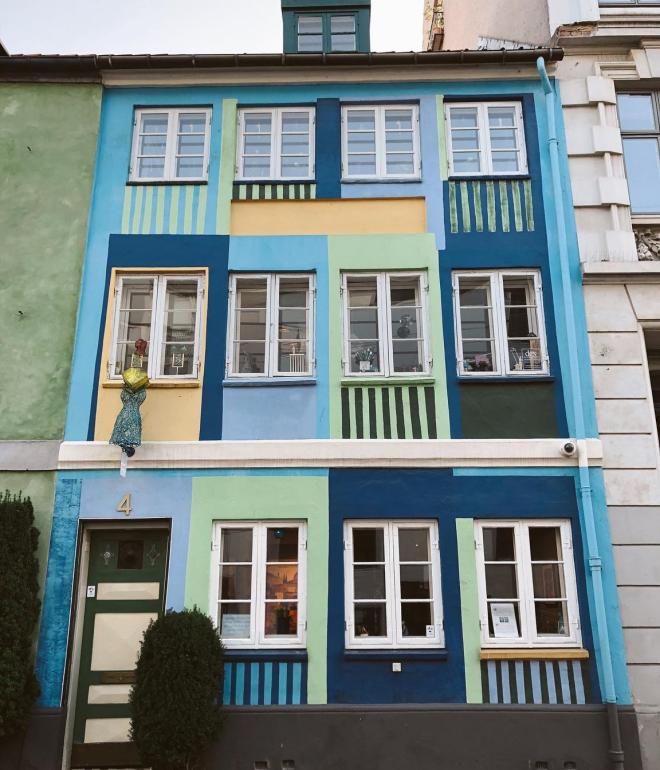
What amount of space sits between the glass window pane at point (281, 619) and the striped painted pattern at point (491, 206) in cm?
554

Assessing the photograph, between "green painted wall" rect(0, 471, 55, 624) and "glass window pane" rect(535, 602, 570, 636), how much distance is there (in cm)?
607

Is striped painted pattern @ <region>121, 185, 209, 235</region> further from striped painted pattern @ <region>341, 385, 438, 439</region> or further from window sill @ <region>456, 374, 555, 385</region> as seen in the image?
window sill @ <region>456, 374, 555, 385</region>

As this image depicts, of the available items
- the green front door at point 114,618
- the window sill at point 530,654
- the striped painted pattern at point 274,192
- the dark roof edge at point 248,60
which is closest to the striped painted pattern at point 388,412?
the window sill at point 530,654

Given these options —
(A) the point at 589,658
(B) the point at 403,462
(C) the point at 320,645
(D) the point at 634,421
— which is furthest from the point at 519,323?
(C) the point at 320,645

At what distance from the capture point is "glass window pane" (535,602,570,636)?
843 cm

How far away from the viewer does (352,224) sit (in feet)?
32.7

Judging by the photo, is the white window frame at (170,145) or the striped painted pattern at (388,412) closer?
the striped painted pattern at (388,412)

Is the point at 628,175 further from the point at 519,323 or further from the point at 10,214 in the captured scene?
the point at 10,214

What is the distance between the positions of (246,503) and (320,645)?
6.27 feet

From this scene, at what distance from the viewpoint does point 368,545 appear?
28.7ft

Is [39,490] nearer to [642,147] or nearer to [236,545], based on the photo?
[236,545]

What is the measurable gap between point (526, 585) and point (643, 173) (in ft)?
20.2

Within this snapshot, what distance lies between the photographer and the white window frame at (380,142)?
10.2 m

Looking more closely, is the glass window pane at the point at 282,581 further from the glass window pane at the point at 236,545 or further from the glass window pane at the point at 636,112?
the glass window pane at the point at 636,112
